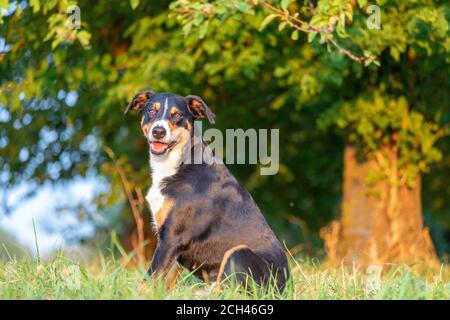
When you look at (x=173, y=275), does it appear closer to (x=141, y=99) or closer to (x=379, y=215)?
(x=141, y=99)

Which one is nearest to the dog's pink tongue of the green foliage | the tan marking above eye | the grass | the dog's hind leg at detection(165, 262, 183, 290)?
the tan marking above eye

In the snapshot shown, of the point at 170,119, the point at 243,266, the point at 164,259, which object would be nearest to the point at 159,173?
the point at 170,119

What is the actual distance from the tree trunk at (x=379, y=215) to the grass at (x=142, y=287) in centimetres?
429

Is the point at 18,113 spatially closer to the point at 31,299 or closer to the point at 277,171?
the point at 277,171

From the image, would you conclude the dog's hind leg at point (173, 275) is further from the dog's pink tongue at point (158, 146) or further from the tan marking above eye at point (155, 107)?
the tan marking above eye at point (155, 107)

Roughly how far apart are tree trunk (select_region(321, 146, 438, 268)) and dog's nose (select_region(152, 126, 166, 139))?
163 inches

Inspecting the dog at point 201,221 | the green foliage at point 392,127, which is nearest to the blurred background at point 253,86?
the green foliage at point 392,127

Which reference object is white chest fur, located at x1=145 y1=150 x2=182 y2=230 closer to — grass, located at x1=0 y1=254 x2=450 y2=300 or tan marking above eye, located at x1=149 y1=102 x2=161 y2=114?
tan marking above eye, located at x1=149 y1=102 x2=161 y2=114

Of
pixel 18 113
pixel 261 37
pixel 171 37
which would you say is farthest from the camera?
pixel 18 113

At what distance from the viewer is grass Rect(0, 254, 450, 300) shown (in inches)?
183

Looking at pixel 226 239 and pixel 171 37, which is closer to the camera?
pixel 226 239

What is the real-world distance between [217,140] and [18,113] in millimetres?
2872

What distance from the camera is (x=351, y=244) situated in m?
10.4
